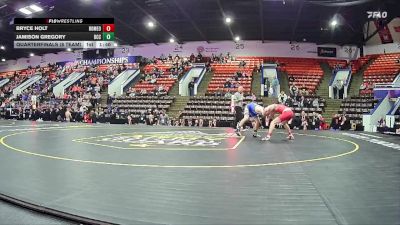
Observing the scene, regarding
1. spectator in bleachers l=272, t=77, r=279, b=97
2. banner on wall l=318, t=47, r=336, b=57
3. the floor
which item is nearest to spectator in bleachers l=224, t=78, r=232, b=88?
spectator in bleachers l=272, t=77, r=279, b=97

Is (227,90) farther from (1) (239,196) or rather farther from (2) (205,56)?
(1) (239,196)

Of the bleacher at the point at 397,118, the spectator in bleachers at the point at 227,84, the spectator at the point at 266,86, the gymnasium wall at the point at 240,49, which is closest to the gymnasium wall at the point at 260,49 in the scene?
the gymnasium wall at the point at 240,49

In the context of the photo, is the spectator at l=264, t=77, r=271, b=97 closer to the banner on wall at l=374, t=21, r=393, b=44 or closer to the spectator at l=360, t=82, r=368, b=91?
the spectator at l=360, t=82, r=368, b=91

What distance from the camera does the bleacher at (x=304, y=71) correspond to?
2328cm

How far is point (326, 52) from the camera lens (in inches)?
1075

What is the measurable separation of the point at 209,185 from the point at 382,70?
2305 cm

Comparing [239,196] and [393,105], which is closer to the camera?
[239,196]

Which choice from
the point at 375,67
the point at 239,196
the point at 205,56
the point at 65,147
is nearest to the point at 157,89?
the point at 205,56

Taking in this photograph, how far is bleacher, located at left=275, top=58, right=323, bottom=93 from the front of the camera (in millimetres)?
23281

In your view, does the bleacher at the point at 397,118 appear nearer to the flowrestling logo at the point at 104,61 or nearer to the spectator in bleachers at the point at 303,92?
the spectator in bleachers at the point at 303,92

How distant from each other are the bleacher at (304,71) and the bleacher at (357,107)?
3554 mm

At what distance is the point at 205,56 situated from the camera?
94.0ft

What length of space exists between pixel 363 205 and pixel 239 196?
3.55 ft

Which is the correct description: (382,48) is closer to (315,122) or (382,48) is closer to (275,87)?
(275,87)
